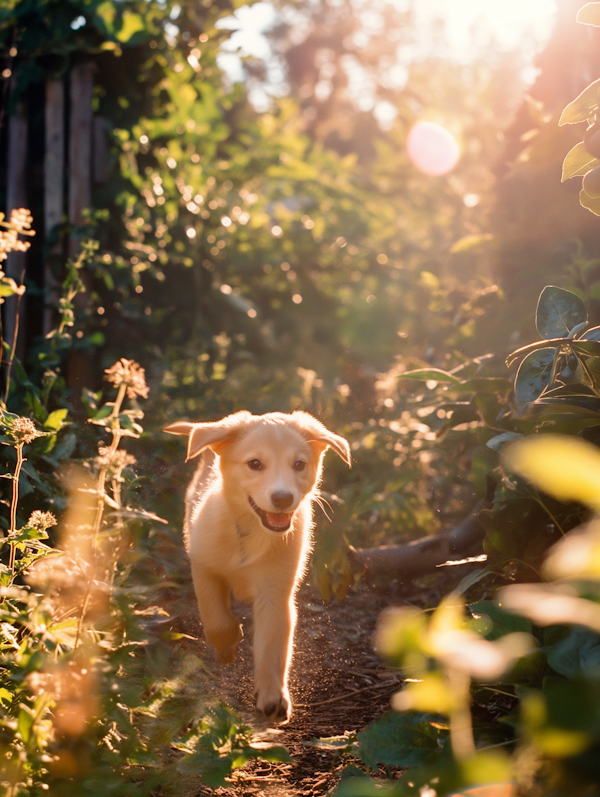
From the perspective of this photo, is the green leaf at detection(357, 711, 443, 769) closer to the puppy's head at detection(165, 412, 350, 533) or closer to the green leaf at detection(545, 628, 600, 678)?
the green leaf at detection(545, 628, 600, 678)

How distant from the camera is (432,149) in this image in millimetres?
9766

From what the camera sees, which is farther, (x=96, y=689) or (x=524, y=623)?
(x=524, y=623)

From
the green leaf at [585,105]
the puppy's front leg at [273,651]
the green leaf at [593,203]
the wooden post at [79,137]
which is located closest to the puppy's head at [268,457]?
the puppy's front leg at [273,651]

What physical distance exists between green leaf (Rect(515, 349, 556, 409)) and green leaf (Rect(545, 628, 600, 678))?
0.68 metres

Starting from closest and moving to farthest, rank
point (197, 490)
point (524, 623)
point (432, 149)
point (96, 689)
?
1. point (96, 689)
2. point (524, 623)
3. point (197, 490)
4. point (432, 149)

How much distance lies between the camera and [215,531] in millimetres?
3084

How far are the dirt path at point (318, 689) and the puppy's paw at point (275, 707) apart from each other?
4 centimetres

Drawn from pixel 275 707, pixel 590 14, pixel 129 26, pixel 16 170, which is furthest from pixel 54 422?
pixel 129 26

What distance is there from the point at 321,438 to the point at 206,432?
53cm

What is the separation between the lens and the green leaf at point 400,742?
5.19 ft

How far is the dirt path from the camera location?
2.00 meters

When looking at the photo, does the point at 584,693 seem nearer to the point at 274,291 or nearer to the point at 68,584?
the point at 68,584

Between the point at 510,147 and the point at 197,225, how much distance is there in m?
2.90

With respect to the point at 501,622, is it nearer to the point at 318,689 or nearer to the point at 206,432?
the point at 318,689
